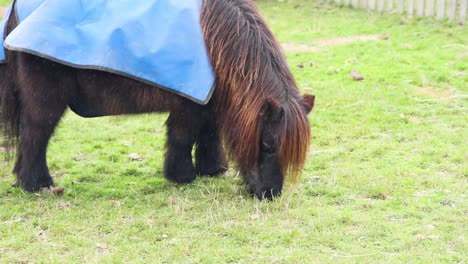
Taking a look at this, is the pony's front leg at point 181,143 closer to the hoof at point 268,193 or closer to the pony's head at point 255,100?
the pony's head at point 255,100

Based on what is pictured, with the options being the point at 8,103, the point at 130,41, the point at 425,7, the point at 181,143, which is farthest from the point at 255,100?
the point at 425,7

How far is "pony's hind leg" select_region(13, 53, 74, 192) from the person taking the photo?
16.4 feet

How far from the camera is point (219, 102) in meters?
5.03

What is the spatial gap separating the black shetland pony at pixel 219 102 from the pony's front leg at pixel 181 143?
0.01 metres

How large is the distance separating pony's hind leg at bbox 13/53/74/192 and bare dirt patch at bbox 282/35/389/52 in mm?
5597

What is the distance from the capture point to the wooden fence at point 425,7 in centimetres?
1110

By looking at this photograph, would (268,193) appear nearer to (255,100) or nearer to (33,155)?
(255,100)

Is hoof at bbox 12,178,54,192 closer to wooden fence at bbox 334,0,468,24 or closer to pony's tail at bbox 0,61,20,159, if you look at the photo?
pony's tail at bbox 0,61,20,159

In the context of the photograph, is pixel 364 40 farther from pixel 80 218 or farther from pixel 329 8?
pixel 80 218

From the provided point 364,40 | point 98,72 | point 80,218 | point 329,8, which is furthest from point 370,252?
point 329,8

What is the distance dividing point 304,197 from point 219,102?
0.96 metres

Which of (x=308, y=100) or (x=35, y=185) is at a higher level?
(x=308, y=100)

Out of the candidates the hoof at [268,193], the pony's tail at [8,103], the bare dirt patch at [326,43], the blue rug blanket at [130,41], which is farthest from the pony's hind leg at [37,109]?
the bare dirt patch at [326,43]

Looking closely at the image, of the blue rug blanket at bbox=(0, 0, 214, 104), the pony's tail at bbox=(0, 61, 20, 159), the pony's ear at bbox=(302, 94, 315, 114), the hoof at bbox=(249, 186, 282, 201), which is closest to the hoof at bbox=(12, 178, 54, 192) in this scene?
the pony's tail at bbox=(0, 61, 20, 159)
